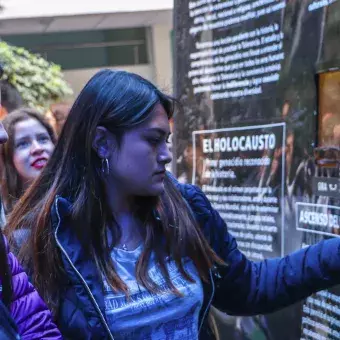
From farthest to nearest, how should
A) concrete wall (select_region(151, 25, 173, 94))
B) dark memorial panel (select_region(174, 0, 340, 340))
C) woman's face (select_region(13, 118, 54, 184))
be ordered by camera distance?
1. concrete wall (select_region(151, 25, 173, 94))
2. woman's face (select_region(13, 118, 54, 184))
3. dark memorial panel (select_region(174, 0, 340, 340))

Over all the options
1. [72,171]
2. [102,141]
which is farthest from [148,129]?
[72,171]

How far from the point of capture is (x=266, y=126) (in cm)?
293

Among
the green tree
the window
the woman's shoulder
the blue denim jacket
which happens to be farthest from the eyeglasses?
the window

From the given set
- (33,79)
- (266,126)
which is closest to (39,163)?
(266,126)

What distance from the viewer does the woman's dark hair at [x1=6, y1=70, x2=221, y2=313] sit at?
7.39 ft

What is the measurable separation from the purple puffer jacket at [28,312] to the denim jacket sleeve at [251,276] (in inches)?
25.4

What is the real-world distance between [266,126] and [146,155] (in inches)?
32.6

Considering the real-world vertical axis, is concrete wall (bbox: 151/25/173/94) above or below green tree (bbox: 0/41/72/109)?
above

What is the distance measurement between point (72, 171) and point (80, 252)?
11.2 inches

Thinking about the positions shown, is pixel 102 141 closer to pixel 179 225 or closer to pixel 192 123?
pixel 179 225

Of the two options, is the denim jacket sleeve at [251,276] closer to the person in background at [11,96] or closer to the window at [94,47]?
the person in background at [11,96]

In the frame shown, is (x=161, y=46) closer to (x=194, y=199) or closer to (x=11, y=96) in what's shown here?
(x=11, y=96)

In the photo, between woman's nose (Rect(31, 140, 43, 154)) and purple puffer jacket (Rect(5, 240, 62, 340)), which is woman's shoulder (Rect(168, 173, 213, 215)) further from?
woman's nose (Rect(31, 140, 43, 154))

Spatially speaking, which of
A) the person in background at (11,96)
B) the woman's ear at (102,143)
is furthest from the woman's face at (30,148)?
the person in background at (11,96)
